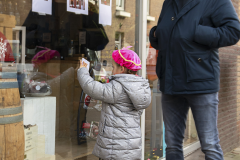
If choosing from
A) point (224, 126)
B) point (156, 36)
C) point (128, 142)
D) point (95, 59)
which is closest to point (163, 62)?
point (156, 36)

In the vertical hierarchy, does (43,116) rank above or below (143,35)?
below

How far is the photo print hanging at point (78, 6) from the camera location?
2.97 m

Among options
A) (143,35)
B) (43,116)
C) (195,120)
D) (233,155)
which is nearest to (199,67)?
(195,120)

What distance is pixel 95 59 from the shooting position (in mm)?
3338

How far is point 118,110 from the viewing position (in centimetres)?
225

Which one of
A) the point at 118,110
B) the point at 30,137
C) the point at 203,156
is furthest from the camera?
the point at 203,156

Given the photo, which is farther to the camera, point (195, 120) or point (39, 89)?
point (39, 89)

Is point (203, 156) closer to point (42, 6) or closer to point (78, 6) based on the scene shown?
point (78, 6)

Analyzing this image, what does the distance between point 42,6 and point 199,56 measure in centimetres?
160

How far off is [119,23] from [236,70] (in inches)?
110

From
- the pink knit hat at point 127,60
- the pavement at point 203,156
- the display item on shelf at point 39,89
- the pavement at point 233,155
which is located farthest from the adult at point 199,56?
the pavement at point 233,155

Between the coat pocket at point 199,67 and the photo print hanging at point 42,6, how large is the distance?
1.53 meters

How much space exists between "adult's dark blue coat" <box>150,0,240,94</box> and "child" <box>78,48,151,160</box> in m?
0.25

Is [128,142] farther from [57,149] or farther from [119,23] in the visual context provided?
[119,23]
